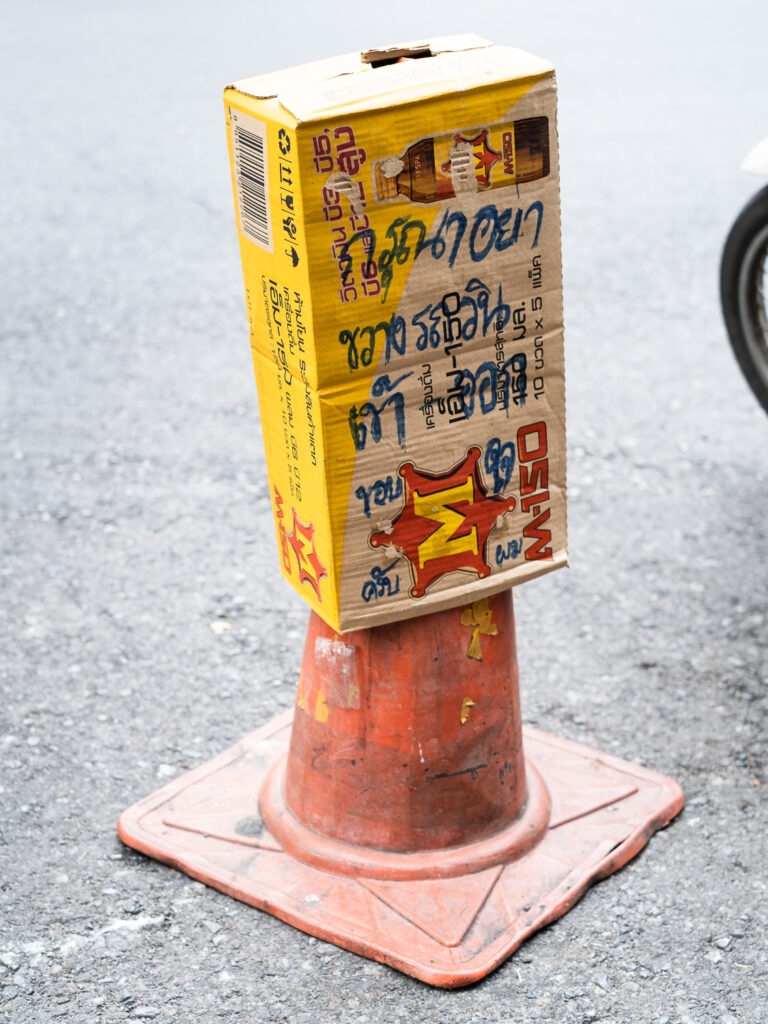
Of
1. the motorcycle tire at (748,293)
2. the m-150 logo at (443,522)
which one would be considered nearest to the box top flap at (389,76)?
the m-150 logo at (443,522)

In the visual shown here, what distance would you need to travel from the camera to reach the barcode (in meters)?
1.78

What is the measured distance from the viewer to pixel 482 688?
2.12 metres

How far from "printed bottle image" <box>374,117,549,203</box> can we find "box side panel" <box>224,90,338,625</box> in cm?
14

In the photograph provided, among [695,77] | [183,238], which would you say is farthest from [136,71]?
[695,77]

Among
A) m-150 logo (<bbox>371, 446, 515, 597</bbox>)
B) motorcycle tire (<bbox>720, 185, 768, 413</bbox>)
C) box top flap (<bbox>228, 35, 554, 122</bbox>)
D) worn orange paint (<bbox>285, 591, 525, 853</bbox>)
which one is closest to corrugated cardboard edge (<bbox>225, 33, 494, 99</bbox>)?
box top flap (<bbox>228, 35, 554, 122</bbox>)

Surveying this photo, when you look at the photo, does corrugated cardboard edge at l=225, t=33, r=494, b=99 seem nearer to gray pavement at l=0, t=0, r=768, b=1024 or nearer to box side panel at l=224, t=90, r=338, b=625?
box side panel at l=224, t=90, r=338, b=625

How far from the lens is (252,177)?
1829 millimetres

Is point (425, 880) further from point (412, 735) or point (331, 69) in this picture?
point (331, 69)

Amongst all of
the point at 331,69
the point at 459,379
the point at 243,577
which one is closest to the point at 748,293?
the point at 243,577

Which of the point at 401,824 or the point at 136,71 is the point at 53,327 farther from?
the point at 136,71

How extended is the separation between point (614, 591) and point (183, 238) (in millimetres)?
2921

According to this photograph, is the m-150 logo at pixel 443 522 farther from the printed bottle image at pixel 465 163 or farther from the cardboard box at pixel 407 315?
→ the printed bottle image at pixel 465 163

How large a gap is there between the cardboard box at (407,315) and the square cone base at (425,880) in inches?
19.0

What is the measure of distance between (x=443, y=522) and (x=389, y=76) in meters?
0.65
